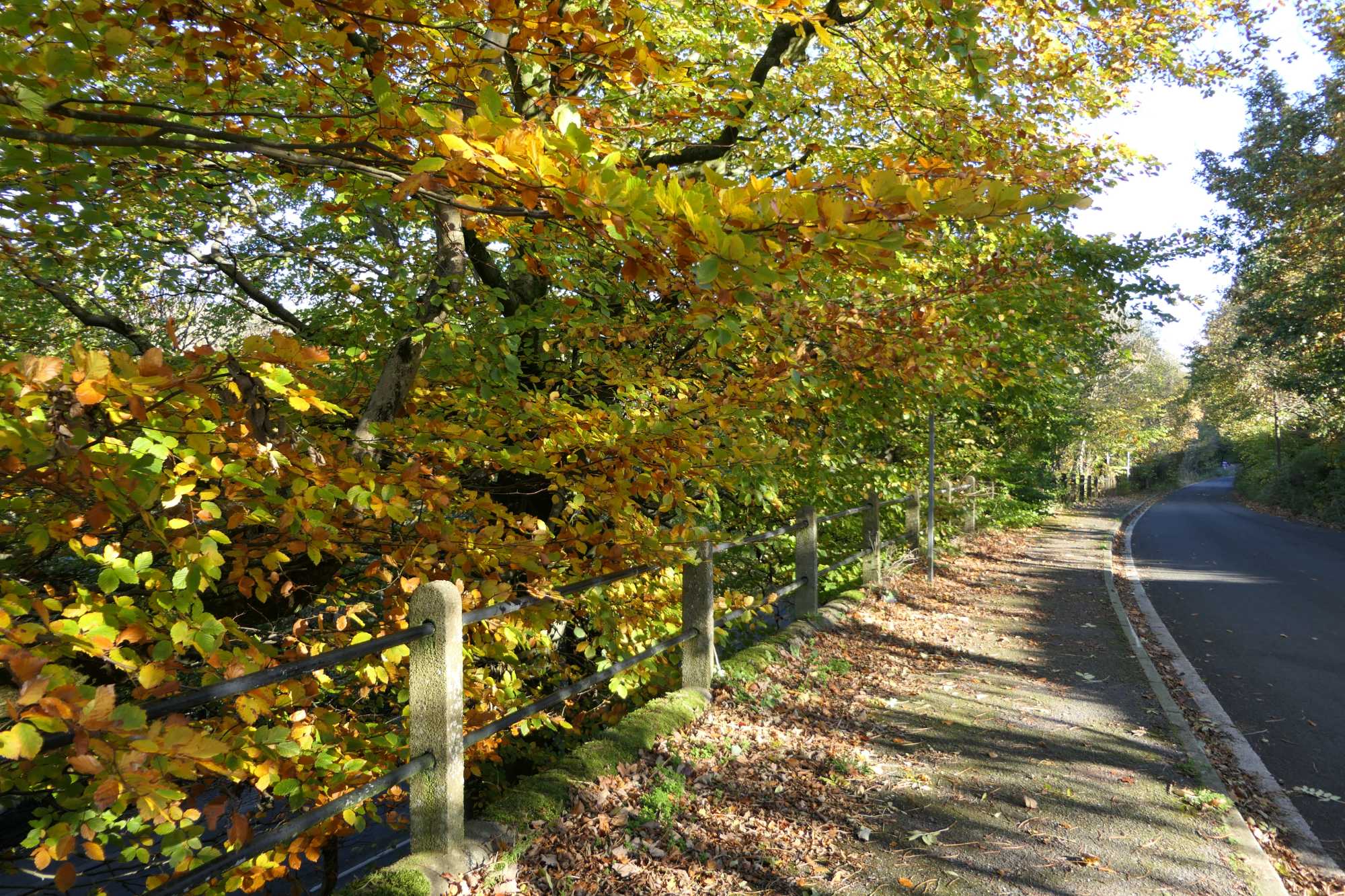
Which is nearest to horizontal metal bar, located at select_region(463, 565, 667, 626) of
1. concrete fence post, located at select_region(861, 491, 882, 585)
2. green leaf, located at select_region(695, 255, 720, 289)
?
green leaf, located at select_region(695, 255, 720, 289)

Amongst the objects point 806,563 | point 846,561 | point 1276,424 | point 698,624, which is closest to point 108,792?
point 698,624

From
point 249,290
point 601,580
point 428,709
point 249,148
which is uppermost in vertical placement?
point 249,290

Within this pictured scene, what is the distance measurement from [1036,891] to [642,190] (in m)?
3.40

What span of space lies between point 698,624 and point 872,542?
4.85m

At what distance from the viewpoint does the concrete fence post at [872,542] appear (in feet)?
31.9

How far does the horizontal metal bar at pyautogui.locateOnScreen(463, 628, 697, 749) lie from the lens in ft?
11.6

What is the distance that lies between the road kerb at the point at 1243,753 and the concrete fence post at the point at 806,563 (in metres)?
2.94

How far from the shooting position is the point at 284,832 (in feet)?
8.20

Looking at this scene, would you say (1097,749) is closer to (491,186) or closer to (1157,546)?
(491,186)

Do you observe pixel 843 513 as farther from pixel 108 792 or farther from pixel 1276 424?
pixel 1276 424

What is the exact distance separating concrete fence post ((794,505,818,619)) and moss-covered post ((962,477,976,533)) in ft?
28.2

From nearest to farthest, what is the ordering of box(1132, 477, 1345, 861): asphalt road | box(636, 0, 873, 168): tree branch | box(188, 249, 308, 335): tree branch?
box(1132, 477, 1345, 861): asphalt road < box(188, 249, 308, 335): tree branch < box(636, 0, 873, 168): tree branch

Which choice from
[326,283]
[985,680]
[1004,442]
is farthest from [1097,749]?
[1004,442]

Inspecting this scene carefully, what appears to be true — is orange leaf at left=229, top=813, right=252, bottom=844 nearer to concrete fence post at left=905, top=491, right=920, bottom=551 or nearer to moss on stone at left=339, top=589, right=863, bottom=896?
moss on stone at left=339, top=589, right=863, bottom=896
